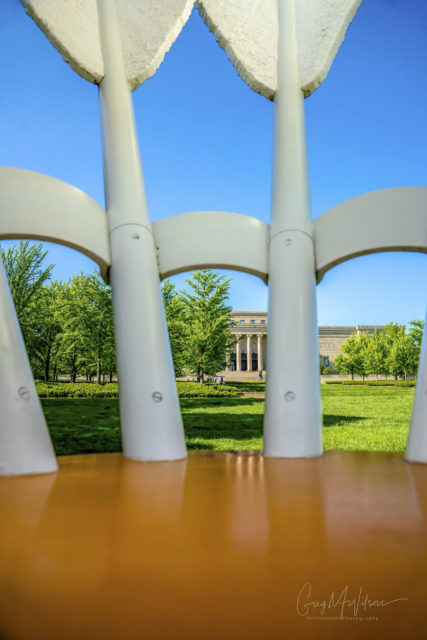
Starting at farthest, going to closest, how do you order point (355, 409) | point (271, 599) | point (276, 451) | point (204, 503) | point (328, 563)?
point (355, 409) → point (276, 451) → point (204, 503) → point (328, 563) → point (271, 599)

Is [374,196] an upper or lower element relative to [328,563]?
upper

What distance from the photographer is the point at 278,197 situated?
31.1ft

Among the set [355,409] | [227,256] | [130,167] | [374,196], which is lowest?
[355,409]

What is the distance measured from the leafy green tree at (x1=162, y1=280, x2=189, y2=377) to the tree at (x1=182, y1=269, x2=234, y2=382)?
146 mm

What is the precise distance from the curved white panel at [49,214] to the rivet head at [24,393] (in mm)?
2732

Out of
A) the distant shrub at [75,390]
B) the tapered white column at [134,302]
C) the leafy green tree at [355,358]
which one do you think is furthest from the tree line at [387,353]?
the tapered white column at [134,302]

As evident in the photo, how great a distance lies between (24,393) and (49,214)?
318cm

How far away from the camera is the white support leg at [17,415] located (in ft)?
22.5

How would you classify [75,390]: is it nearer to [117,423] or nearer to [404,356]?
[117,423]

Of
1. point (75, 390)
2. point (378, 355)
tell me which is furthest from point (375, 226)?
point (378, 355)

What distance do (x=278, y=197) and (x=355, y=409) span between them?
14229mm

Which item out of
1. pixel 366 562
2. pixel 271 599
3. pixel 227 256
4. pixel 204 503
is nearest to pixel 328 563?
pixel 366 562

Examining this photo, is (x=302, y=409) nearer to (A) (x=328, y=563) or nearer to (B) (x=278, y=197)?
(B) (x=278, y=197)

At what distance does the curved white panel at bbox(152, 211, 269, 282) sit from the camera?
30.5 feet
